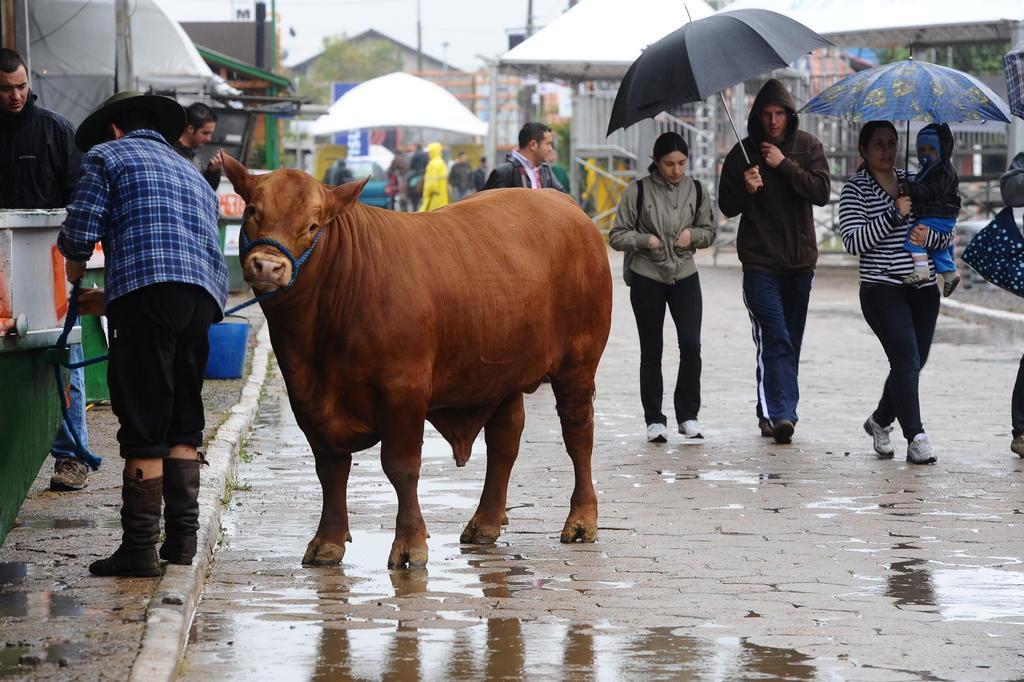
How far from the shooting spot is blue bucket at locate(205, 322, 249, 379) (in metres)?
13.4

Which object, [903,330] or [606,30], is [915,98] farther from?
[606,30]

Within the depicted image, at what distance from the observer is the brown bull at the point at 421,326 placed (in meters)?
7.11

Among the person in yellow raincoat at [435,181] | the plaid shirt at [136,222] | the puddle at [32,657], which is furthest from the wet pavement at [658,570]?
the person in yellow raincoat at [435,181]

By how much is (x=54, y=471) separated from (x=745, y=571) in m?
3.61

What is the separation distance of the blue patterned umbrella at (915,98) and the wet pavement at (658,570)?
6.73ft

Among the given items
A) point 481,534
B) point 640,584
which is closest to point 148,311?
point 481,534

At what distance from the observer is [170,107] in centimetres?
723

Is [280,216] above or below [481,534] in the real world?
above

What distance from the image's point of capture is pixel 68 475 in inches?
347

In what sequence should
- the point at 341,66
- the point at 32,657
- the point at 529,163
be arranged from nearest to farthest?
1. the point at 32,657
2. the point at 529,163
3. the point at 341,66

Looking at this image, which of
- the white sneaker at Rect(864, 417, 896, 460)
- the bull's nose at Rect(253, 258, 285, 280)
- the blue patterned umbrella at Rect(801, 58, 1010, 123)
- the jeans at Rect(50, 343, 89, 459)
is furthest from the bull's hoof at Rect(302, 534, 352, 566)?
the blue patterned umbrella at Rect(801, 58, 1010, 123)

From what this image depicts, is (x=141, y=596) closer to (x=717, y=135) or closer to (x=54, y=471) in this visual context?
(x=54, y=471)

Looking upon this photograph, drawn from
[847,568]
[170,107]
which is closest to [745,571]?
[847,568]

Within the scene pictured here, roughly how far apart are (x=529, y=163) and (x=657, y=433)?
2.70m
